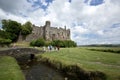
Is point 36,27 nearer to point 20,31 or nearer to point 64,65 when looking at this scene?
point 20,31

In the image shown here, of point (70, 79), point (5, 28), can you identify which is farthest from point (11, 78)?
point (5, 28)

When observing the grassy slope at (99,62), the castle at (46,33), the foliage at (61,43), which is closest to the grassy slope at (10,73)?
the grassy slope at (99,62)

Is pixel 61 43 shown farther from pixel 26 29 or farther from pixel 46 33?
pixel 26 29

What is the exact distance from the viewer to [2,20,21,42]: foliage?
84750 millimetres

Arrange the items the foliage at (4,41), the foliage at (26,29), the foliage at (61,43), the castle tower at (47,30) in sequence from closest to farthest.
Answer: the foliage at (4,41) < the foliage at (61,43) < the foliage at (26,29) < the castle tower at (47,30)

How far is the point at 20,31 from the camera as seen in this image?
295 ft

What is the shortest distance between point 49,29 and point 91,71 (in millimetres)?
82798

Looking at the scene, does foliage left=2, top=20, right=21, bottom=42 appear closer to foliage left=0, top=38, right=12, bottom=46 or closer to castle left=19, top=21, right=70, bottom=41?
castle left=19, top=21, right=70, bottom=41

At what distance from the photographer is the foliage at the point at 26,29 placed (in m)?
89.4

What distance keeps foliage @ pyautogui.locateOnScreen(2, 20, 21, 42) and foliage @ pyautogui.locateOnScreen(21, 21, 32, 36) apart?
3.32 metres

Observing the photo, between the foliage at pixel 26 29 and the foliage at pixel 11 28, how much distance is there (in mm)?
3319

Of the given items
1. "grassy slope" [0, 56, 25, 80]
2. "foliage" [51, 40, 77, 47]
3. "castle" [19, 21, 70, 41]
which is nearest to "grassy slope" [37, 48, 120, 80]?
"grassy slope" [0, 56, 25, 80]

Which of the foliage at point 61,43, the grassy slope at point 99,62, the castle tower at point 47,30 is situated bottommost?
the grassy slope at point 99,62

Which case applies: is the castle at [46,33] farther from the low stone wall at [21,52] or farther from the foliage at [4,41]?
the low stone wall at [21,52]
